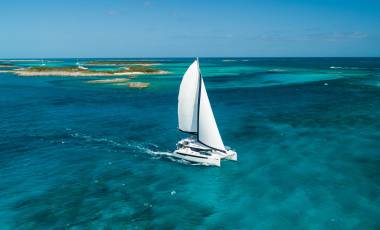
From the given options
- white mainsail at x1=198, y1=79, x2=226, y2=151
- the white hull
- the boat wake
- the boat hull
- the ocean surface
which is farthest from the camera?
the boat wake

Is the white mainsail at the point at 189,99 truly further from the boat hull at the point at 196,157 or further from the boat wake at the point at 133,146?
the boat wake at the point at 133,146

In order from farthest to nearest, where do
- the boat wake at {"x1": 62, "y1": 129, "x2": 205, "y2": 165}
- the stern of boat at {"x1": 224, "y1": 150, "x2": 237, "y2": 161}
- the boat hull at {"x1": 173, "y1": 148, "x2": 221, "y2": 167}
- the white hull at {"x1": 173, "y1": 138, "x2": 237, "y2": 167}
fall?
the boat wake at {"x1": 62, "y1": 129, "x2": 205, "y2": 165} < the stern of boat at {"x1": 224, "y1": 150, "x2": 237, "y2": 161} < the white hull at {"x1": 173, "y1": 138, "x2": 237, "y2": 167} < the boat hull at {"x1": 173, "y1": 148, "x2": 221, "y2": 167}

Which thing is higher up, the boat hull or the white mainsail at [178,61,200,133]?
the white mainsail at [178,61,200,133]

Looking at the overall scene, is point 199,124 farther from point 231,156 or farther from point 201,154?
point 231,156

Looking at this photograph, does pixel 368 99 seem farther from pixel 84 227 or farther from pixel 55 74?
pixel 55 74

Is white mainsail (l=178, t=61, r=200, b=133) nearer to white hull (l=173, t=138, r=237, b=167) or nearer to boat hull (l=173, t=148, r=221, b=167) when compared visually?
white hull (l=173, t=138, r=237, b=167)

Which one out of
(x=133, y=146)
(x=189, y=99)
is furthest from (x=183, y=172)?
(x=133, y=146)

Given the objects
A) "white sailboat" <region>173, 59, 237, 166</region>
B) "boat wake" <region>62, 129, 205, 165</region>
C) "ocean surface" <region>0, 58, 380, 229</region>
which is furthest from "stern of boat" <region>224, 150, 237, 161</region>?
"boat wake" <region>62, 129, 205, 165</region>

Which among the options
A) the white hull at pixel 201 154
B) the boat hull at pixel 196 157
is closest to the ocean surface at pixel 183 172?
the boat hull at pixel 196 157

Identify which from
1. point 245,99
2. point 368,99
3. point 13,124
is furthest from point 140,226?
point 368,99
